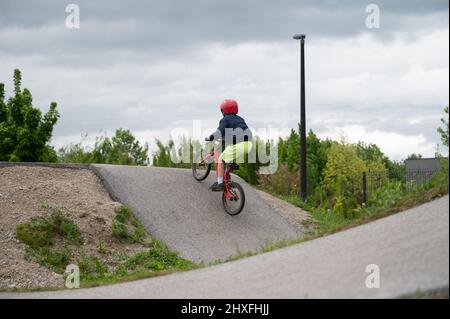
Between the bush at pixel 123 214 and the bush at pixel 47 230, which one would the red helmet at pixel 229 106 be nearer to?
the bush at pixel 123 214

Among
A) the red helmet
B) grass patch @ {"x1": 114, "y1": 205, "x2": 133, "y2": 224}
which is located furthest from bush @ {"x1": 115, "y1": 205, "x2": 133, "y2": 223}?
the red helmet

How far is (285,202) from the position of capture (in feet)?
60.5

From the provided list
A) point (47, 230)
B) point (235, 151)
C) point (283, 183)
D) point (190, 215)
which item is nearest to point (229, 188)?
point (235, 151)

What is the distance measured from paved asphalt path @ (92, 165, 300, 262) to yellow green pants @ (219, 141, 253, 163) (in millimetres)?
1356

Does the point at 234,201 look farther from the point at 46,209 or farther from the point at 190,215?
the point at 46,209

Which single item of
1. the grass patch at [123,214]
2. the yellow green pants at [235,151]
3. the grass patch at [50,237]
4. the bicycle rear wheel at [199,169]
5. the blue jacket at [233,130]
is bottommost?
the grass patch at [50,237]

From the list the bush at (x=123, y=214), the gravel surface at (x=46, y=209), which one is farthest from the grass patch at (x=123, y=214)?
the gravel surface at (x=46, y=209)

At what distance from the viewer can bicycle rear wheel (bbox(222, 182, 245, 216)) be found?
47.4 feet

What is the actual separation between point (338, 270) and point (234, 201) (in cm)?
830

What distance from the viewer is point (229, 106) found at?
559 inches

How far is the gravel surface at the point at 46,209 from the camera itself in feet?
36.9

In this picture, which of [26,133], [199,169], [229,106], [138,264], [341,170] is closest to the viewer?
[138,264]
